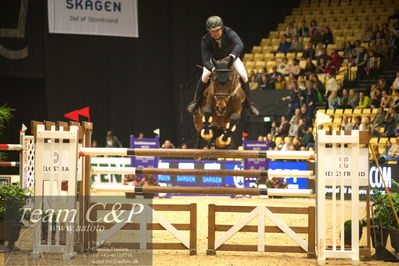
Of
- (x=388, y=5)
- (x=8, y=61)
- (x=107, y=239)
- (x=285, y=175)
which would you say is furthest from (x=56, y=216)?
(x=388, y=5)

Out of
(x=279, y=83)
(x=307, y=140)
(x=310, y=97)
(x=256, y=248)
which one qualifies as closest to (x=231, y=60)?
(x=256, y=248)

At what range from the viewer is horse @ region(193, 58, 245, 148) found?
746cm

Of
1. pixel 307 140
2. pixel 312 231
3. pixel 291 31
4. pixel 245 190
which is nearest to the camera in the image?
pixel 245 190

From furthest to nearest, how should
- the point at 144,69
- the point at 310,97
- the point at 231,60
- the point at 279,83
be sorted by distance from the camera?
1. the point at 144,69
2. the point at 279,83
3. the point at 310,97
4. the point at 231,60

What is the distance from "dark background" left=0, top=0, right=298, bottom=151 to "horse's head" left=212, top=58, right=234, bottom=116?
9.95 m

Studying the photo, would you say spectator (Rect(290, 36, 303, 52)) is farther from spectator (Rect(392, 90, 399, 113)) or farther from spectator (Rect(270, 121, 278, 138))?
spectator (Rect(392, 90, 399, 113))

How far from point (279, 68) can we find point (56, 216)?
1254 cm

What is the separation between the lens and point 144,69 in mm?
20562

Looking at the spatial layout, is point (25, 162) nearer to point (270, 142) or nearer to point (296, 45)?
point (270, 142)

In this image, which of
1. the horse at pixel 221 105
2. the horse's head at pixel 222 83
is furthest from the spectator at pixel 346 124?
the horse's head at pixel 222 83

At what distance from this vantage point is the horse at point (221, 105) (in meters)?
7.46

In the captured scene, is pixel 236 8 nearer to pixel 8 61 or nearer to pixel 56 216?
pixel 8 61

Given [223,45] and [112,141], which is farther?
[112,141]

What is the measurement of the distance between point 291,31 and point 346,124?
5.33 meters
